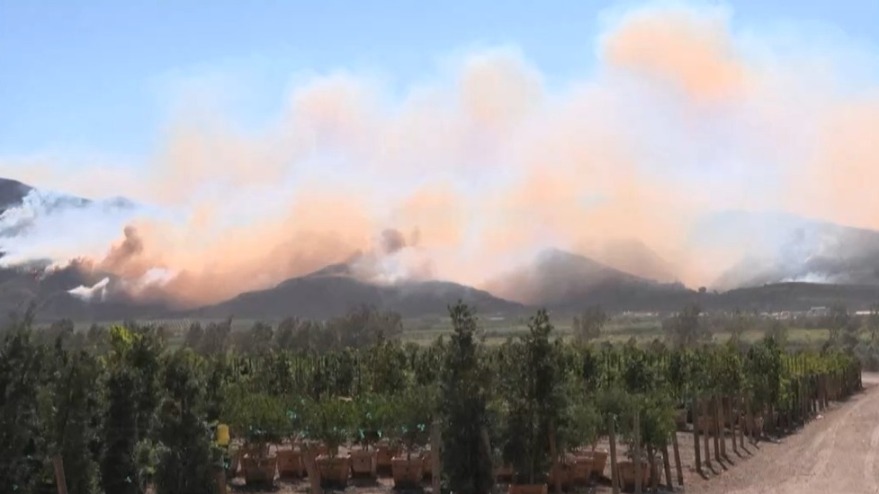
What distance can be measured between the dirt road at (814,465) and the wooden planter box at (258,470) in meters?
11.4

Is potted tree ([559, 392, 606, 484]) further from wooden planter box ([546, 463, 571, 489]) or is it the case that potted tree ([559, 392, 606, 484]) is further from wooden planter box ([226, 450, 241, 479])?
wooden planter box ([226, 450, 241, 479])

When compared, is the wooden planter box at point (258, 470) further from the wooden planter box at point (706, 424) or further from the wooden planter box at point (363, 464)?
the wooden planter box at point (706, 424)

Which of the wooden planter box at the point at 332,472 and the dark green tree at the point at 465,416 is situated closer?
the dark green tree at the point at 465,416

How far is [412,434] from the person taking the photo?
28625mm

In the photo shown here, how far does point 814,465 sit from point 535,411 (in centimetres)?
1572

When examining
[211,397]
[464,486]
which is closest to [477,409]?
[464,486]

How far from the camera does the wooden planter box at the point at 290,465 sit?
29.2 m

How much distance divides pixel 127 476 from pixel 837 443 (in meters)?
31.0

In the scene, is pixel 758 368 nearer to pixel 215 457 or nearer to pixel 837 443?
pixel 837 443

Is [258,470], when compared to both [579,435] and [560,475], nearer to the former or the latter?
[560,475]

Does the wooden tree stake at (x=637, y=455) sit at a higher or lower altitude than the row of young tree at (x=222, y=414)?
lower

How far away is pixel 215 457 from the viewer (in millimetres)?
17062

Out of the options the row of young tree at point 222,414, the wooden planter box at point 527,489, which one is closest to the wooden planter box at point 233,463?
the row of young tree at point 222,414

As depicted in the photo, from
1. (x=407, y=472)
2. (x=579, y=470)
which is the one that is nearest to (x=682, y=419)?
(x=579, y=470)
